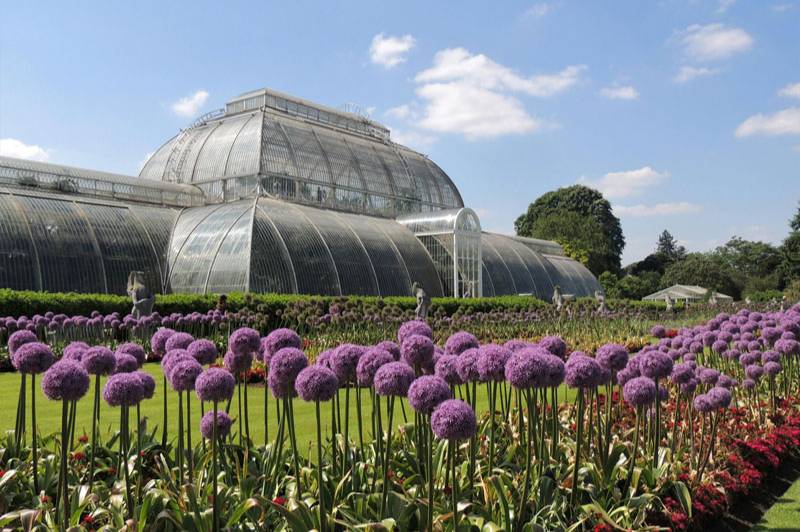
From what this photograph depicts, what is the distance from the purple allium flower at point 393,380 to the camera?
438 cm

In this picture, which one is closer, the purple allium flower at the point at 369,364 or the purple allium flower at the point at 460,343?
the purple allium flower at the point at 369,364

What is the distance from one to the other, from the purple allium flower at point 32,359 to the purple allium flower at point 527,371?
3251mm

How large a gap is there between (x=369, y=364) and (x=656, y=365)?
252cm

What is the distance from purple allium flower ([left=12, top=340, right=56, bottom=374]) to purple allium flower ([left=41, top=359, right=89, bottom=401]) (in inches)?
21.1

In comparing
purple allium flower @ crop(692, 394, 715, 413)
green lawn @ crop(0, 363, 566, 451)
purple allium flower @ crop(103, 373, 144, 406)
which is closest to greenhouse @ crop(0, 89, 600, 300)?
green lawn @ crop(0, 363, 566, 451)

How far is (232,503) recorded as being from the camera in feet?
16.6

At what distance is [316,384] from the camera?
427 centimetres

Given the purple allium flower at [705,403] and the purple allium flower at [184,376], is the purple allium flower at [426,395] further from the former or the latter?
the purple allium flower at [705,403]

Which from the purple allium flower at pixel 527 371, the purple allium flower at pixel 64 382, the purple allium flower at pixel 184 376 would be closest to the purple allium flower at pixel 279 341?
the purple allium flower at pixel 184 376

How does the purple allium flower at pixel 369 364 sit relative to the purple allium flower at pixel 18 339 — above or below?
below

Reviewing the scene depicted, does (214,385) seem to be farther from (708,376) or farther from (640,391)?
(708,376)

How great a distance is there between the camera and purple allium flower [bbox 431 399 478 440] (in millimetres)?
3854

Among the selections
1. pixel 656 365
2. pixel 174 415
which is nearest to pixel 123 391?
pixel 656 365

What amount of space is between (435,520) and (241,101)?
44689 millimetres
